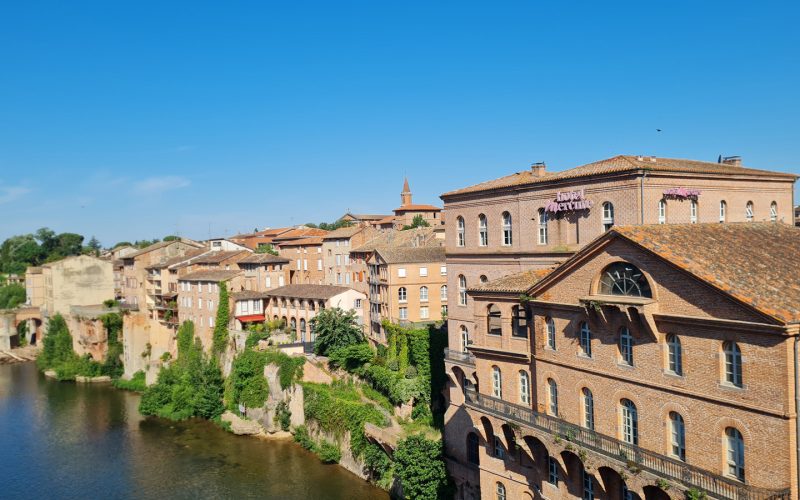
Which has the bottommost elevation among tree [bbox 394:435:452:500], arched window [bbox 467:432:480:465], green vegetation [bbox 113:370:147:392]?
green vegetation [bbox 113:370:147:392]

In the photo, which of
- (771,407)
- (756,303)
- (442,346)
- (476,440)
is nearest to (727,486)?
(771,407)

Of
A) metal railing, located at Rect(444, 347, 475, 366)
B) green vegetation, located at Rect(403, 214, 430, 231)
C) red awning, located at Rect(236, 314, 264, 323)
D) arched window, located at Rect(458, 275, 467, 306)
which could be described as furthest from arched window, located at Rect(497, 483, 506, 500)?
green vegetation, located at Rect(403, 214, 430, 231)

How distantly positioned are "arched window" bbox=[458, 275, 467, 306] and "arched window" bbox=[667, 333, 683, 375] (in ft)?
60.4

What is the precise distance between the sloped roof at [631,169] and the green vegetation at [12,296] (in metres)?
109

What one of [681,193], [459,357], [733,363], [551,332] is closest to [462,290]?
[459,357]

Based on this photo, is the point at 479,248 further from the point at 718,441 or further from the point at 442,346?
the point at 718,441

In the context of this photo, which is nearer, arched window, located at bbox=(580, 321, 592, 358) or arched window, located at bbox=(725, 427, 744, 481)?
arched window, located at bbox=(725, 427, 744, 481)

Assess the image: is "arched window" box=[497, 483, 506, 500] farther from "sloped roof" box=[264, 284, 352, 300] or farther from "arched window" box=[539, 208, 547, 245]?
"sloped roof" box=[264, 284, 352, 300]

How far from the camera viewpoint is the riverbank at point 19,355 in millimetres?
95775

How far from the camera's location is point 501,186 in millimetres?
36250

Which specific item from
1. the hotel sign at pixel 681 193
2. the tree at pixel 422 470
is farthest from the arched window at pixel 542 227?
the tree at pixel 422 470

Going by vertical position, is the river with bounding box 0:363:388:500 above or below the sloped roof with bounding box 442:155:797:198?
below

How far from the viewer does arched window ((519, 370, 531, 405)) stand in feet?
92.1

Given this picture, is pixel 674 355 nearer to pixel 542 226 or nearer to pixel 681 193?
pixel 681 193
